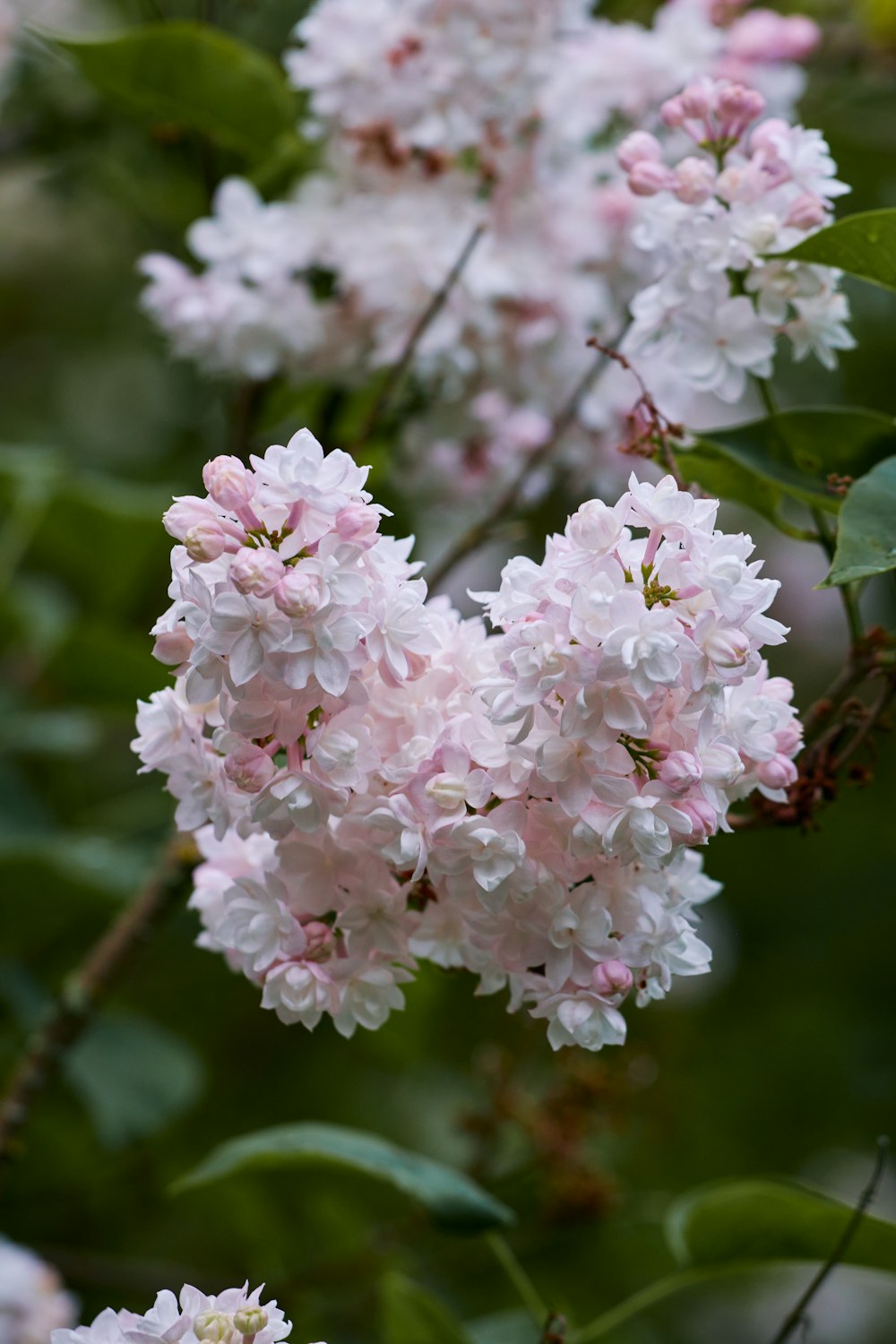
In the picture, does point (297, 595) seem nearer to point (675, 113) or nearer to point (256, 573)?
point (256, 573)

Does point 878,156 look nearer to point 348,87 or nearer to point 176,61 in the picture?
point 348,87

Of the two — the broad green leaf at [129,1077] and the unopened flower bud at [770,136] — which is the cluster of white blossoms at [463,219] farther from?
the broad green leaf at [129,1077]

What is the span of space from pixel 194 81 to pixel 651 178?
66 cm

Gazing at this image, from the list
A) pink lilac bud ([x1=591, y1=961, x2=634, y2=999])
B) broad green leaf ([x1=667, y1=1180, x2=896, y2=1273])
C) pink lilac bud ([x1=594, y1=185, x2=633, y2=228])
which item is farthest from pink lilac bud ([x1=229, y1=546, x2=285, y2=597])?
pink lilac bud ([x1=594, y1=185, x2=633, y2=228])

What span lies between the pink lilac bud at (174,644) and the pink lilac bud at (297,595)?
8 centimetres

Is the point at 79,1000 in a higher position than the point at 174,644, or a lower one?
lower

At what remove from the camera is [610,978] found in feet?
2.24

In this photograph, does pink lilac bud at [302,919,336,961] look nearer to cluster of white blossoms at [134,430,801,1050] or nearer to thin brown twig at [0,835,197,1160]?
cluster of white blossoms at [134,430,801,1050]

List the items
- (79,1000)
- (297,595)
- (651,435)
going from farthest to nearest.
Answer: (79,1000), (651,435), (297,595)

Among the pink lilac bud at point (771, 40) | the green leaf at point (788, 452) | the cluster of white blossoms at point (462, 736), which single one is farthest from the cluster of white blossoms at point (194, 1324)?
the pink lilac bud at point (771, 40)

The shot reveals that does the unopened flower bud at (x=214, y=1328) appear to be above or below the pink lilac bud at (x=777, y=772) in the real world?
below

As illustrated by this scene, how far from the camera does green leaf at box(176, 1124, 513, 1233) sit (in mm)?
945

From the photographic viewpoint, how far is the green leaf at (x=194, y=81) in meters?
1.32

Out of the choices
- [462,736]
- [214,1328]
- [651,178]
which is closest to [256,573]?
[462,736]
